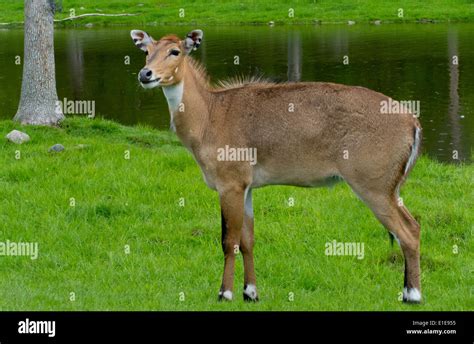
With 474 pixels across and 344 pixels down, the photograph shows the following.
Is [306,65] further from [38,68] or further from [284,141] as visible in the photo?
[284,141]

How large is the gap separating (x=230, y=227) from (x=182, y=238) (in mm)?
2503

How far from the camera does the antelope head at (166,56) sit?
30.0 feet

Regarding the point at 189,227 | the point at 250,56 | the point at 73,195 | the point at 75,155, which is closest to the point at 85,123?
the point at 75,155

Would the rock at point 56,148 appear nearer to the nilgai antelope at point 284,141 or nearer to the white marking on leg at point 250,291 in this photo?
the nilgai antelope at point 284,141

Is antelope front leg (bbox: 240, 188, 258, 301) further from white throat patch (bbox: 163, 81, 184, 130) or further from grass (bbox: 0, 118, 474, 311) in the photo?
white throat patch (bbox: 163, 81, 184, 130)

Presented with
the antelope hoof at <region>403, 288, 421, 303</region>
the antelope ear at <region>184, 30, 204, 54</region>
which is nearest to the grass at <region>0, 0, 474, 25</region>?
the antelope ear at <region>184, 30, 204, 54</region>

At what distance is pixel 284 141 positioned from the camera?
942cm

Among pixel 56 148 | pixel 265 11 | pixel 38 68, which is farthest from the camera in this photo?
pixel 265 11

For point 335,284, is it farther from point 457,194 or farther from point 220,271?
point 457,194

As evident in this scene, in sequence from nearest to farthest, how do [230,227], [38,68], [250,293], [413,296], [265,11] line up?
[413,296], [230,227], [250,293], [38,68], [265,11]

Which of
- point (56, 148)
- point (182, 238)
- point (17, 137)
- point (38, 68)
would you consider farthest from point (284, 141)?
point (38, 68)

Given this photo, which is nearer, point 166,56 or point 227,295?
point 166,56

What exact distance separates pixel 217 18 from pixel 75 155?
41.2 meters

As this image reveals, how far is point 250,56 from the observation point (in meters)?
36.9
